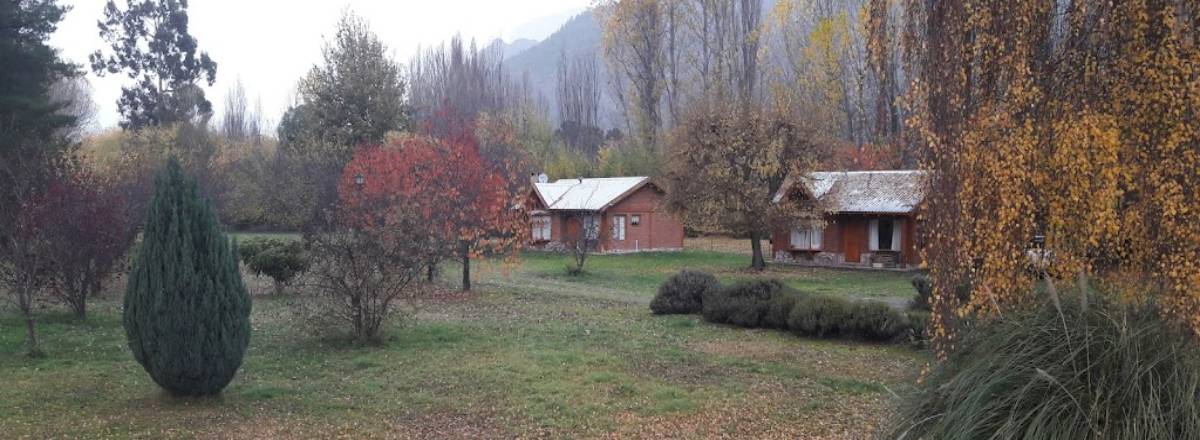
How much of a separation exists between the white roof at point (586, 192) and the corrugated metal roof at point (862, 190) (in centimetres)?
838

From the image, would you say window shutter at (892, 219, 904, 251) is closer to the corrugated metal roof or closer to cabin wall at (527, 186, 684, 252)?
the corrugated metal roof

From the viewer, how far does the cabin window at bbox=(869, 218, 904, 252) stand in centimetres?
3067

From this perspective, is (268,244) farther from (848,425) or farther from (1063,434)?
(1063,434)

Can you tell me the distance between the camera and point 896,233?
3066 cm

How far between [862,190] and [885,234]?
6.36 ft

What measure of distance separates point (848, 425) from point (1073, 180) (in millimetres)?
3998

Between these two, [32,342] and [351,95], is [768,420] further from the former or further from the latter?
[351,95]

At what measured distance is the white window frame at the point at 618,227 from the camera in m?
37.9

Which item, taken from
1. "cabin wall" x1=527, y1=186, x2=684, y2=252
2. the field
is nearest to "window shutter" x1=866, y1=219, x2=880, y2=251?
"cabin wall" x1=527, y1=186, x2=684, y2=252

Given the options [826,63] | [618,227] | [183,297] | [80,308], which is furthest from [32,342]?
[826,63]

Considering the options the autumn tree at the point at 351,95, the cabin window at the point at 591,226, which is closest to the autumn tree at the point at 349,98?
the autumn tree at the point at 351,95

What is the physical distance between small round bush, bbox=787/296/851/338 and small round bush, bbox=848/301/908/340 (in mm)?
154

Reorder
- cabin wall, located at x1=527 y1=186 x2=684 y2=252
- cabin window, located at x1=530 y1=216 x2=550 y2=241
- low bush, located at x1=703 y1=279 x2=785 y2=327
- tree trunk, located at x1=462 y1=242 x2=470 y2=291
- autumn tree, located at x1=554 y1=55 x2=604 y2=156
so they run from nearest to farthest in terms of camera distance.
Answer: low bush, located at x1=703 y1=279 x2=785 y2=327 → tree trunk, located at x1=462 y1=242 x2=470 y2=291 → cabin wall, located at x1=527 y1=186 x2=684 y2=252 → cabin window, located at x1=530 y1=216 x2=550 y2=241 → autumn tree, located at x1=554 y1=55 x2=604 y2=156

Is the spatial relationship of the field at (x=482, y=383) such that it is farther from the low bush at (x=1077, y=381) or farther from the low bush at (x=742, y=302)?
the low bush at (x=1077, y=381)
